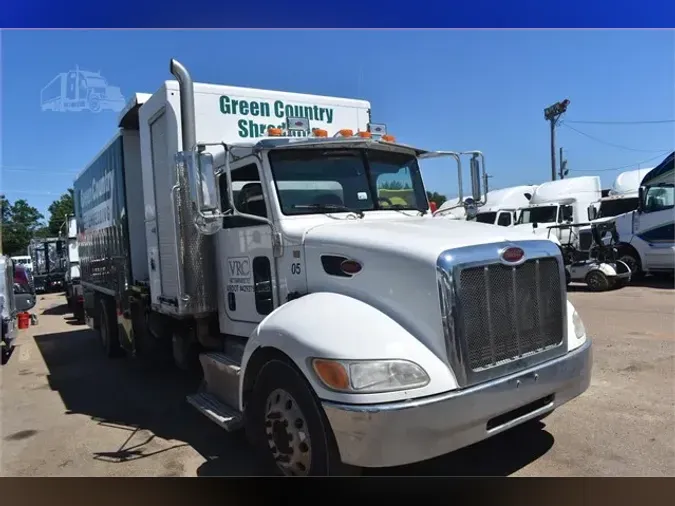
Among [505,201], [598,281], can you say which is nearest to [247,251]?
[598,281]

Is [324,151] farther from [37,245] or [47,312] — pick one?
[37,245]

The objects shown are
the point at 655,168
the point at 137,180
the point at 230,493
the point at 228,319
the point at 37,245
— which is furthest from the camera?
the point at 37,245

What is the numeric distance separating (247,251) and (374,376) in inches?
77.7

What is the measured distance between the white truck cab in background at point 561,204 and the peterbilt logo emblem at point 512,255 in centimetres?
1377

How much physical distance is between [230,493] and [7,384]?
5.05 metres

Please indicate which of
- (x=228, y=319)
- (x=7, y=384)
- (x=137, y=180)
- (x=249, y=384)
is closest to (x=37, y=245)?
(x=7, y=384)

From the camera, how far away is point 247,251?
4.67m

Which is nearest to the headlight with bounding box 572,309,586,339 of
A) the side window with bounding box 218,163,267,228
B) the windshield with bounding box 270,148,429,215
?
the windshield with bounding box 270,148,429,215

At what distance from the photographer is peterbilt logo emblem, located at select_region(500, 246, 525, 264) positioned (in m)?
3.49

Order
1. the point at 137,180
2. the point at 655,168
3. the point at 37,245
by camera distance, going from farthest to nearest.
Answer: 1. the point at 37,245
2. the point at 655,168
3. the point at 137,180

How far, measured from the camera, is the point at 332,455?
322 centimetres

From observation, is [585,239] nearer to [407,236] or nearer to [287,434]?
[407,236]

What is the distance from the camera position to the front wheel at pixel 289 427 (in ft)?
10.7

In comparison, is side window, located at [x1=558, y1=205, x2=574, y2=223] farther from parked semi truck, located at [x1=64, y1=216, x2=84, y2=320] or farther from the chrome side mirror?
the chrome side mirror
